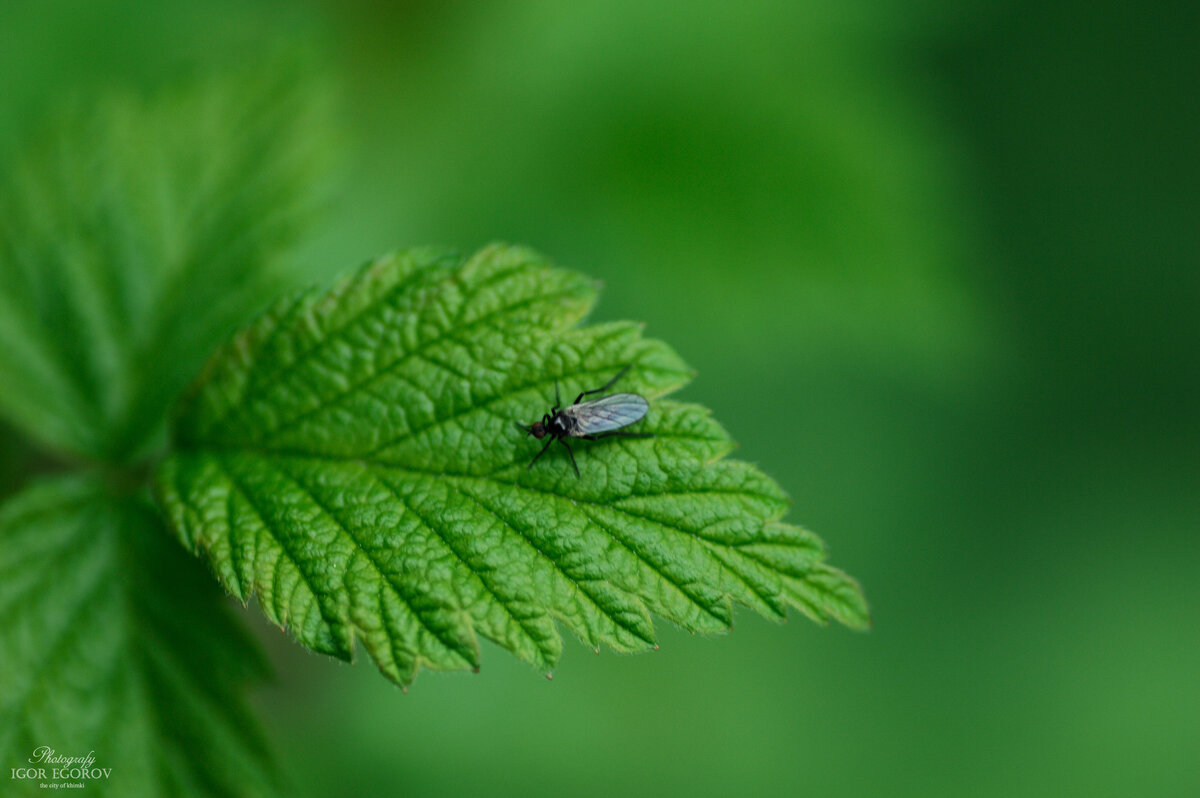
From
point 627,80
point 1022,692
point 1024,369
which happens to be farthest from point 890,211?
point 1022,692

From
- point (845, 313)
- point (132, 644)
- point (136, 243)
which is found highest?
point (136, 243)

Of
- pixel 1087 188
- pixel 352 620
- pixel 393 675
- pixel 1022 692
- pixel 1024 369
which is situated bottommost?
pixel 1022 692

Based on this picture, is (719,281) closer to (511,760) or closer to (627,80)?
(627,80)

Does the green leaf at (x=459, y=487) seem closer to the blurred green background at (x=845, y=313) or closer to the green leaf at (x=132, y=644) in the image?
the green leaf at (x=132, y=644)

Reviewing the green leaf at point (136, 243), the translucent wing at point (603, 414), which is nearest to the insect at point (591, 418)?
the translucent wing at point (603, 414)

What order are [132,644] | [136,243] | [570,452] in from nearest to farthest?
[570,452] < [132,644] < [136,243]

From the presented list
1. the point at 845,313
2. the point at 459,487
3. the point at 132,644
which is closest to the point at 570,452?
the point at 459,487

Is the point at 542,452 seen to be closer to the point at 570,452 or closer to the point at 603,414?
the point at 570,452
